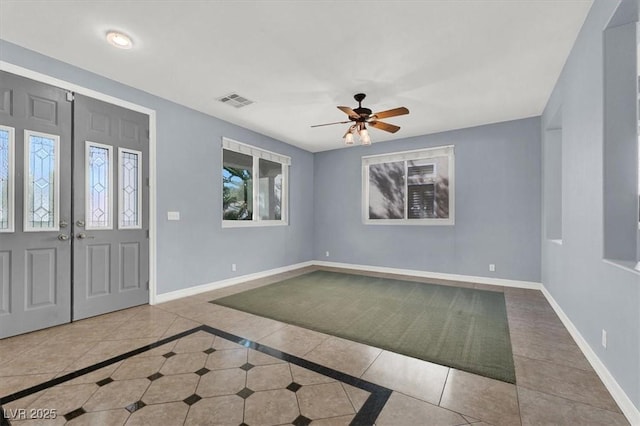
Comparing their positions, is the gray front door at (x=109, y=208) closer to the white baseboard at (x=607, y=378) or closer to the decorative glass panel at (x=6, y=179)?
the decorative glass panel at (x=6, y=179)

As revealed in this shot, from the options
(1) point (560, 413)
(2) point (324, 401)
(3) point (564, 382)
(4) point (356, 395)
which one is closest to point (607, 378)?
(3) point (564, 382)

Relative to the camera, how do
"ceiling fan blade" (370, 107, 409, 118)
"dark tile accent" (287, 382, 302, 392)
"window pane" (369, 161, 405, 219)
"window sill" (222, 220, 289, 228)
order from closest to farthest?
1. "dark tile accent" (287, 382, 302, 392)
2. "ceiling fan blade" (370, 107, 409, 118)
3. "window sill" (222, 220, 289, 228)
4. "window pane" (369, 161, 405, 219)

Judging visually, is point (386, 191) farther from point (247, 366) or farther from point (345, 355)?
point (247, 366)

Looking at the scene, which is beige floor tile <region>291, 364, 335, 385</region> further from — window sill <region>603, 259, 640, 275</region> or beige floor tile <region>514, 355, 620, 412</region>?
window sill <region>603, 259, 640, 275</region>

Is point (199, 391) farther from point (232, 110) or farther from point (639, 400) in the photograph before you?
point (232, 110)

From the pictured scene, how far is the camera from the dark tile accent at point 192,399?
1.84 metres

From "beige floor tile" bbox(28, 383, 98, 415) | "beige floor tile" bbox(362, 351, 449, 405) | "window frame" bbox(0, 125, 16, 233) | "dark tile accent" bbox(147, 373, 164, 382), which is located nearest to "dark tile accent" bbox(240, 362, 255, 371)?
"dark tile accent" bbox(147, 373, 164, 382)

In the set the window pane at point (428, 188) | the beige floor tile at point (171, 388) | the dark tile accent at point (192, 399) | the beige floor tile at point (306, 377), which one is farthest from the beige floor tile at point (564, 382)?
the window pane at point (428, 188)

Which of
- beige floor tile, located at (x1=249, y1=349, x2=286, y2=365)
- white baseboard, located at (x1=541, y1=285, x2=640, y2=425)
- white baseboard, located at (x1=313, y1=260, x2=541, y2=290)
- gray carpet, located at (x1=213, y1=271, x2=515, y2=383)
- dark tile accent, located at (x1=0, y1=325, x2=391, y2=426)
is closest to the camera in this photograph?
white baseboard, located at (x1=541, y1=285, x2=640, y2=425)

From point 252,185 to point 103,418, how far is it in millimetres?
4306

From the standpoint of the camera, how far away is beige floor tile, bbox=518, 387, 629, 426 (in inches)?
65.1

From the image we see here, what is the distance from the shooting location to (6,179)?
2.78 m

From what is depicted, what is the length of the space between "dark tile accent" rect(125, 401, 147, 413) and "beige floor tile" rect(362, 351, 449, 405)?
1.47 metres

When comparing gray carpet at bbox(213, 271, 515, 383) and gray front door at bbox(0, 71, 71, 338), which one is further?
gray front door at bbox(0, 71, 71, 338)
